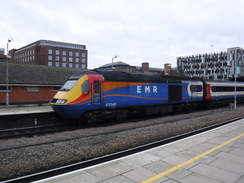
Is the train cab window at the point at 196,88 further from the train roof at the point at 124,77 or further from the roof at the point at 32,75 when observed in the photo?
the roof at the point at 32,75

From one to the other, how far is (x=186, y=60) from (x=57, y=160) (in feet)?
359

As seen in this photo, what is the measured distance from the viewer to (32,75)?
2434 cm

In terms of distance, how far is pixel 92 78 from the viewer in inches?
470

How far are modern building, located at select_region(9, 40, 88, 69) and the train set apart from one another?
82444 millimetres

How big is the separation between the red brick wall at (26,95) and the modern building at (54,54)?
7061cm

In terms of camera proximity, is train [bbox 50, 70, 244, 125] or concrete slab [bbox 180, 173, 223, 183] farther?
train [bbox 50, 70, 244, 125]

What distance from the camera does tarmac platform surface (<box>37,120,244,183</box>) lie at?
470cm

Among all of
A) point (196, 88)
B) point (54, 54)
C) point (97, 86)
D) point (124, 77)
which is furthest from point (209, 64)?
point (97, 86)

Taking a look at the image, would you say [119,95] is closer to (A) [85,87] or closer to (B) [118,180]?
(A) [85,87]

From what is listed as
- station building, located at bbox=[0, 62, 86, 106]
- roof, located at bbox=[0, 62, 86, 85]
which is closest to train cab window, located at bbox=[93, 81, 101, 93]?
station building, located at bbox=[0, 62, 86, 106]

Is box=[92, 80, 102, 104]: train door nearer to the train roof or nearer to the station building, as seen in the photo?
the train roof

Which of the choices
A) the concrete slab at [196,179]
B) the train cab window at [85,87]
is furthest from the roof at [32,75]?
the concrete slab at [196,179]

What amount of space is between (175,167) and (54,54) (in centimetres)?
9513

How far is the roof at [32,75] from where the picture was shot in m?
22.6
